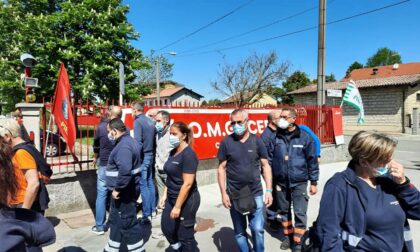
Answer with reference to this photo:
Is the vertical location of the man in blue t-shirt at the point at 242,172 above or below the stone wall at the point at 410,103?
below

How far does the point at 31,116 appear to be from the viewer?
578cm

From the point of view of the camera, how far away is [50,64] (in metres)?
18.8

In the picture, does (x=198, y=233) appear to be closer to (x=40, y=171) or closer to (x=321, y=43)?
(x=40, y=171)

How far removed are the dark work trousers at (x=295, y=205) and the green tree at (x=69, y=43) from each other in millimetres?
15905

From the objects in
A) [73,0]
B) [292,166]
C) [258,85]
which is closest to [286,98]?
[258,85]

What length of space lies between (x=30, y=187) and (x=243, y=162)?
2.17m

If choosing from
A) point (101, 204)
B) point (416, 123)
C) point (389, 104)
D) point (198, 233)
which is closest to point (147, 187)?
point (101, 204)

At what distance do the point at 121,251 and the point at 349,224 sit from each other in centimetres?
329

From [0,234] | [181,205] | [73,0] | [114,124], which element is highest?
[73,0]

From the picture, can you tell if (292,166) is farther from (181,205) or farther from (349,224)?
(349,224)

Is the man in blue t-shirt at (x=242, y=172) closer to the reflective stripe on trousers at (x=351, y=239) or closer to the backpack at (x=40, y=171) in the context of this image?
the reflective stripe on trousers at (x=351, y=239)

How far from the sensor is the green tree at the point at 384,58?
86750 mm

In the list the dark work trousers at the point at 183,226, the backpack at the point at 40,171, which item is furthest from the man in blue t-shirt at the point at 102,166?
the dark work trousers at the point at 183,226

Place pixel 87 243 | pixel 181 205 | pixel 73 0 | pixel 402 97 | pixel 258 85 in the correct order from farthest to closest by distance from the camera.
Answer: pixel 258 85 < pixel 402 97 < pixel 73 0 < pixel 87 243 < pixel 181 205
